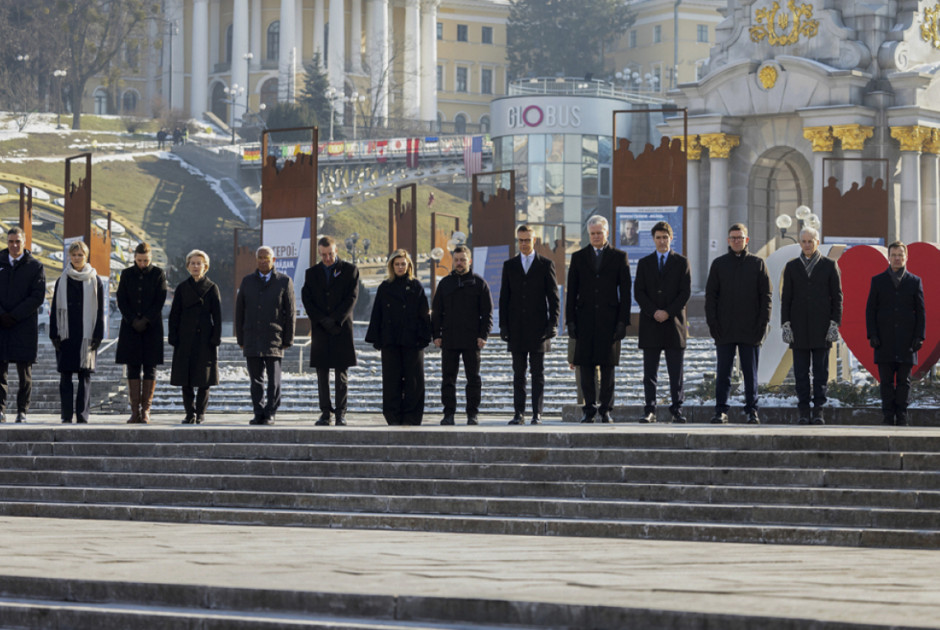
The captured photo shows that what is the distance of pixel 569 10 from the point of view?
319 feet

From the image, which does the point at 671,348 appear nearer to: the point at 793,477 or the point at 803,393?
the point at 803,393

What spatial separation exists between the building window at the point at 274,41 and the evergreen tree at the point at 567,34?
15.2 m

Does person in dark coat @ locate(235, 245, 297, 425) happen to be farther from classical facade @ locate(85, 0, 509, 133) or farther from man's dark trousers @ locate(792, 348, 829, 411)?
classical facade @ locate(85, 0, 509, 133)

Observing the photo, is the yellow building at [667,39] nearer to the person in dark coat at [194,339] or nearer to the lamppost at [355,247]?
the lamppost at [355,247]

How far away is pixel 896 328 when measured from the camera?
1301 centimetres

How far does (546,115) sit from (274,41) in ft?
142

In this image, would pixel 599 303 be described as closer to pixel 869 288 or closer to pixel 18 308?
pixel 869 288

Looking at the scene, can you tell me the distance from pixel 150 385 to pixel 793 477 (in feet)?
21.3

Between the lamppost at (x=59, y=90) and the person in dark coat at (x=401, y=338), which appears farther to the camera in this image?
the lamppost at (x=59, y=90)

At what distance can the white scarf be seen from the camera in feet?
46.2

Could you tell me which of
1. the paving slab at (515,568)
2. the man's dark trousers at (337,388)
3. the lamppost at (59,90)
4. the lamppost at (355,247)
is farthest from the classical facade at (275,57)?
the paving slab at (515,568)

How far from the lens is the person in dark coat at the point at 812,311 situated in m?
13.2

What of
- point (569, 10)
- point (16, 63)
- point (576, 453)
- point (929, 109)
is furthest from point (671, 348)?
point (569, 10)

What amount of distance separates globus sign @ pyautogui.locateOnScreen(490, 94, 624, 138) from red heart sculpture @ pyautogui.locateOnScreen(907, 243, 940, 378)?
4638 cm
